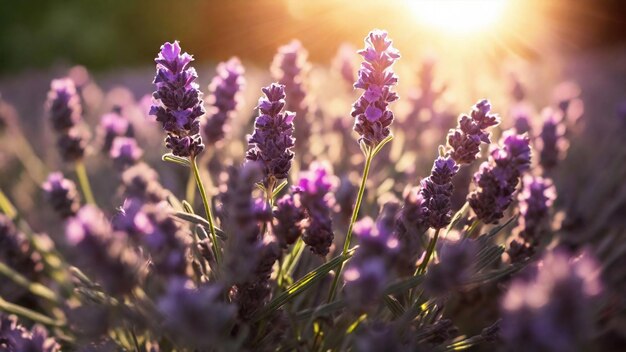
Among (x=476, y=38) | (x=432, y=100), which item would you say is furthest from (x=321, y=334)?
(x=476, y=38)

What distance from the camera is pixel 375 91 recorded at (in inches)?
61.7

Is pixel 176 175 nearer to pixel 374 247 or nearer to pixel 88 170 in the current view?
pixel 88 170

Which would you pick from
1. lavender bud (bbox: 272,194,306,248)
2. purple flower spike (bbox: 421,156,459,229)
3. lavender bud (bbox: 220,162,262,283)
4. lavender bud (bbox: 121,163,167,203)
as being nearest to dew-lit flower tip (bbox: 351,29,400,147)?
purple flower spike (bbox: 421,156,459,229)

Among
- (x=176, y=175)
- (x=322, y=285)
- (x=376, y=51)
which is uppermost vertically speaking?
(x=176, y=175)

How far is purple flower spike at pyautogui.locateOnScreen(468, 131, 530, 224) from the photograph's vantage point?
152cm

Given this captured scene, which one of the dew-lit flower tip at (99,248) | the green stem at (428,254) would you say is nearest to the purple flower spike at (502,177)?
the green stem at (428,254)

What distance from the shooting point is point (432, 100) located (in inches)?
134

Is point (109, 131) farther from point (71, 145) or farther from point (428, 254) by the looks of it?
point (428, 254)

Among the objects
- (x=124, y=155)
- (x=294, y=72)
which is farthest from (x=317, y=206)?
(x=124, y=155)

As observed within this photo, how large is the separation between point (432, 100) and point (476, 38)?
6.31 metres

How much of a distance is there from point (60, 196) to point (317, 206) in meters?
1.26

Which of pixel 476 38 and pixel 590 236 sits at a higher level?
pixel 476 38

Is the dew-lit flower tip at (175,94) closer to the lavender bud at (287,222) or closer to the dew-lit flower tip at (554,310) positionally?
the lavender bud at (287,222)

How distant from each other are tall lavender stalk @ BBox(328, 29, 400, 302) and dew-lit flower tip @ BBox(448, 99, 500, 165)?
192 millimetres
